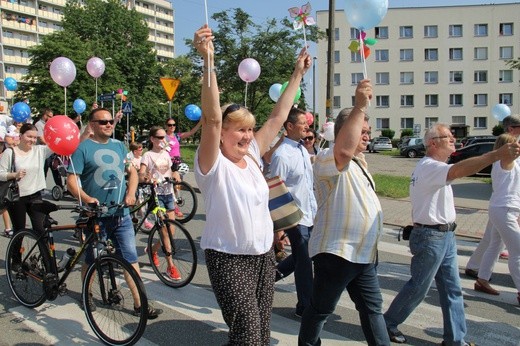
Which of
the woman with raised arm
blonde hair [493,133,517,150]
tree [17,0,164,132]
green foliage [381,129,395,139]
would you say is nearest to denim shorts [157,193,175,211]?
the woman with raised arm

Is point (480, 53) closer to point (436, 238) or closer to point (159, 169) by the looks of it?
point (159, 169)

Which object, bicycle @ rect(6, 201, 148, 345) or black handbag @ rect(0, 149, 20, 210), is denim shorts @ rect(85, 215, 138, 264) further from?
black handbag @ rect(0, 149, 20, 210)

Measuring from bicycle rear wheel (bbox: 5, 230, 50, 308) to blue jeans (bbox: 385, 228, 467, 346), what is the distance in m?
3.25

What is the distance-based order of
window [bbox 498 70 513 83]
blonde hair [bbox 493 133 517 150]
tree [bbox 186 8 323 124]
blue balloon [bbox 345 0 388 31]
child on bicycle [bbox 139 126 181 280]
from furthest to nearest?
window [bbox 498 70 513 83], tree [bbox 186 8 323 124], child on bicycle [bbox 139 126 181 280], blonde hair [bbox 493 133 517 150], blue balloon [bbox 345 0 388 31]

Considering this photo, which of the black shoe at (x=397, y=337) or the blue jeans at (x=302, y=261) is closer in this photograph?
the black shoe at (x=397, y=337)

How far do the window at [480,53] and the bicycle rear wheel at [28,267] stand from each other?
2497 inches

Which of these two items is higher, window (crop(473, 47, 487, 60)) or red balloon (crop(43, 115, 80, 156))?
window (crop(473, 47, 487, 60))

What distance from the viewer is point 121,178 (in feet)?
14.9

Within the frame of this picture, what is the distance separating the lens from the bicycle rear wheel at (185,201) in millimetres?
9078

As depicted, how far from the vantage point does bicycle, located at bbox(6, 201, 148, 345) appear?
3854 millimetres

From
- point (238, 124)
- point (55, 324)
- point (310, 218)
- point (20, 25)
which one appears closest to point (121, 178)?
point (55, 324)

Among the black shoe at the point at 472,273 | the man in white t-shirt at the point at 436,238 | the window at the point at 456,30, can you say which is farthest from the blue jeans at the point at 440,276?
the window at the point at 456,30

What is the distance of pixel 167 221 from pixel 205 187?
2778 millimetres

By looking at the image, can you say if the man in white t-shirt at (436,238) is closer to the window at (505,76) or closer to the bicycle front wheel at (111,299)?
the bicycle front wheel at (111,299)
